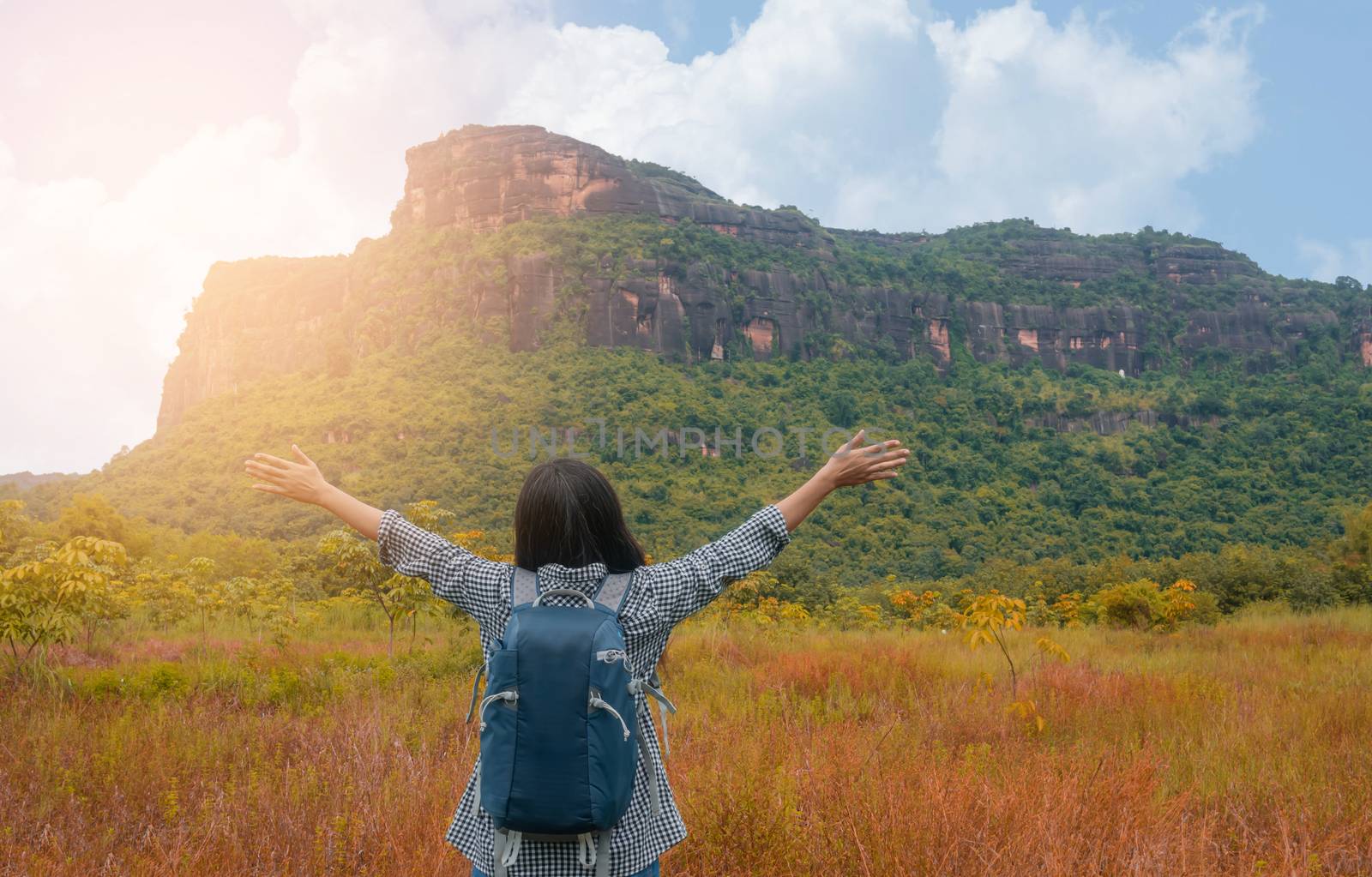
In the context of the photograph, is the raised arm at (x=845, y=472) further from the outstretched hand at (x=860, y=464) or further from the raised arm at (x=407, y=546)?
the raised arm at (x=407, y=546)

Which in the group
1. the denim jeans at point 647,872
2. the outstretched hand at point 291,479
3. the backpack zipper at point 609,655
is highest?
the outstretched hand at point 291,479

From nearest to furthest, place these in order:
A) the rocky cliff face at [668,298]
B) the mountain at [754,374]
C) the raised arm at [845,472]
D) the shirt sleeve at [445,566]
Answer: the shirt sleeve at [445,566]
the raised arm at [845,472]
the mountain at [754,374]
the rocky cliff face at [668,298]

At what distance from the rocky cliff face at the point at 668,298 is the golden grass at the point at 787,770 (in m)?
63.6

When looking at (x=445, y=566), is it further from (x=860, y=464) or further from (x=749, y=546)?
(x=860, y=464)

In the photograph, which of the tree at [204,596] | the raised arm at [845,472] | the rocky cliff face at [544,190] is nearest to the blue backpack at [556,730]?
the raised arm at [845,472]

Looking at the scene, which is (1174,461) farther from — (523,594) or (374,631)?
(523,594)

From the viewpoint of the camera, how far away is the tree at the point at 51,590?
576cm

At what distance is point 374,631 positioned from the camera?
12281mm

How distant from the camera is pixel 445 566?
185 cm

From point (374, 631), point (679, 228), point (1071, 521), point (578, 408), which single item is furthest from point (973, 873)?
point (679, 228)

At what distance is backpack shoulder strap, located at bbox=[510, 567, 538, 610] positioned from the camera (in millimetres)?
1666

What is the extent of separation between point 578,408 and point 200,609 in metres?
45.4

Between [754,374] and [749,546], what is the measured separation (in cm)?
6886

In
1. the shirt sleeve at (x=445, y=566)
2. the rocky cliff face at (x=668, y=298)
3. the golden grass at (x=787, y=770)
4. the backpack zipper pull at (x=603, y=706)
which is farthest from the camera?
the rocky cliff face at (x=668, y=298)
